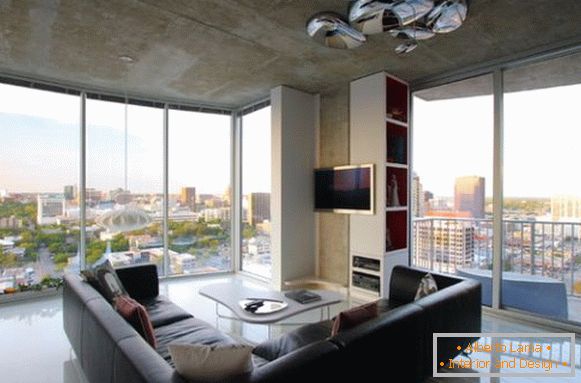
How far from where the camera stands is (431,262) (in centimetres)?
476

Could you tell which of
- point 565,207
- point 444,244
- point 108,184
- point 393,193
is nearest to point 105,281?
point 108,184

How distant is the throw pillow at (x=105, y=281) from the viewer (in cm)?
262

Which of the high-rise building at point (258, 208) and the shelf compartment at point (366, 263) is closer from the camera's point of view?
the shelf compartment at point (366, 263)

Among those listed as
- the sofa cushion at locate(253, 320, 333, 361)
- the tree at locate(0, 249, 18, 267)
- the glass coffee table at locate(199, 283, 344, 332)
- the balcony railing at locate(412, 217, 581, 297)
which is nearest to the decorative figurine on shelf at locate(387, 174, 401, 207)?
the balcony railing at locate(412, 217, 581, 297)

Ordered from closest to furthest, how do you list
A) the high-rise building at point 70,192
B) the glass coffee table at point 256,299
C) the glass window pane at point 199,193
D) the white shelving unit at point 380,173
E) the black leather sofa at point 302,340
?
the black leather sofa at point 302,340 → the glass coffee table at point 256,299 → the white shelving unit at point 380,173 → the high-rise building at point 70,192 → the glass window pane at point 199,193

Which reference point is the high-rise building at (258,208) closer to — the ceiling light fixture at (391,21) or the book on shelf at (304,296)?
the book on shelf at (304,296)

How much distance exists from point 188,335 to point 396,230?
10.0ft

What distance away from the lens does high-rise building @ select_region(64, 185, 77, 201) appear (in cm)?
469

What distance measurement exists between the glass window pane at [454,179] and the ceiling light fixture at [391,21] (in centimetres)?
133

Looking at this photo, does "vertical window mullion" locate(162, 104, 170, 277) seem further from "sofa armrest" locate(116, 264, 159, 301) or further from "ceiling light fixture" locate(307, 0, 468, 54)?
"ceiling light fixture" locate(307, 0, 468, 54)

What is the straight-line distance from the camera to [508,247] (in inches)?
153

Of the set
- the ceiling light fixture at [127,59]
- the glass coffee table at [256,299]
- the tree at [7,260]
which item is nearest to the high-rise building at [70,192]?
the tree at [7,260]

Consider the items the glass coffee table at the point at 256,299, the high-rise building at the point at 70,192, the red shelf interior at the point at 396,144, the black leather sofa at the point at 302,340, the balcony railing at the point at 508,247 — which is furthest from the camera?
the high-rise building at the point at 70,192

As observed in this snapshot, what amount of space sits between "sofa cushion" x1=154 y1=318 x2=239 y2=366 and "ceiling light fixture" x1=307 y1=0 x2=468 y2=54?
269 centimetres
